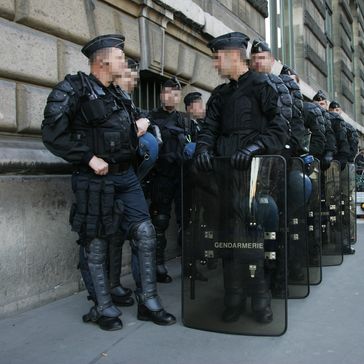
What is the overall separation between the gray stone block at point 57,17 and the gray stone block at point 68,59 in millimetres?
84

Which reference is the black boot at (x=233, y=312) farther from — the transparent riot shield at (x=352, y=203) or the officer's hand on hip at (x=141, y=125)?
the transparent riot shield at (x=352, y=203)

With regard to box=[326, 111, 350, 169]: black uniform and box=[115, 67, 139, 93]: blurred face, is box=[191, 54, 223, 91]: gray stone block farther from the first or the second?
box=[115, 67, 139, 93]: blurred face

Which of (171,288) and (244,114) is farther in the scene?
(171,288)

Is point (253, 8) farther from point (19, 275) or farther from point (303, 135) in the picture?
point (19, 275)

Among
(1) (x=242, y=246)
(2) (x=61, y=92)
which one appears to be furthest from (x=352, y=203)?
(2) (x=61, y=92)

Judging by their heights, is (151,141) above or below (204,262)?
above

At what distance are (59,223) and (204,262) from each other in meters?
1.52

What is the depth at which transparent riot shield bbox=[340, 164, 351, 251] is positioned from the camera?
21.4 feet

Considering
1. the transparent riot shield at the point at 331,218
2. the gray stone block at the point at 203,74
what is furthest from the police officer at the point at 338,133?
the gray stone block at the point at 203,74

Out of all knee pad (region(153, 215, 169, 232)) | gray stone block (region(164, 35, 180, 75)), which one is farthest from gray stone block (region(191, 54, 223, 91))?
knee pad (region(153, 215, 169, 232))

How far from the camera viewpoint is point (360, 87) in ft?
99.1

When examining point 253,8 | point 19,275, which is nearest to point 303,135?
point 19,275

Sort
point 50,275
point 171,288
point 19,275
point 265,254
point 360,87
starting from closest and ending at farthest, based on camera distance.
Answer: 1. point 265,254
2. point 19,275
3. point 50,275
4. point 171,288
5. point 360,87

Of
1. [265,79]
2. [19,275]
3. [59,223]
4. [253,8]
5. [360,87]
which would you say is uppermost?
[360,87]
